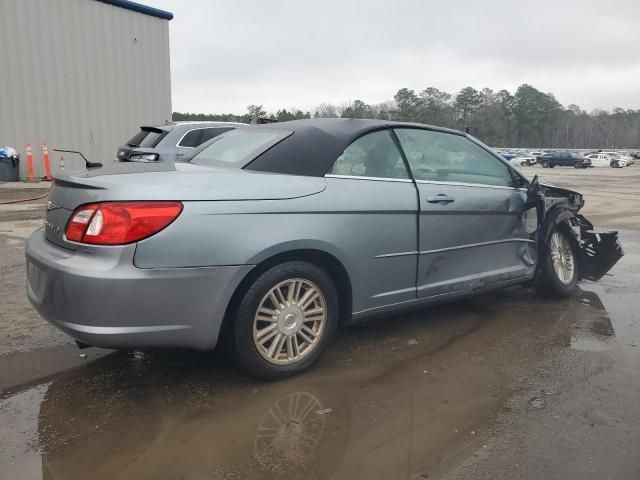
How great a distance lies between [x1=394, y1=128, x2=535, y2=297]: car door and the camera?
3730 mm

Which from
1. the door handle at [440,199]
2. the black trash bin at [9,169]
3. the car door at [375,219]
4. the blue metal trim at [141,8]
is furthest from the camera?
the blue metal trim at [141,8]

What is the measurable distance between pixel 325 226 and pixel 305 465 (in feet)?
4.33

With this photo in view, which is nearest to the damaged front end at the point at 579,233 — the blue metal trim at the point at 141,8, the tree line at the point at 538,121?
the blue metal trim at the point at 141,8

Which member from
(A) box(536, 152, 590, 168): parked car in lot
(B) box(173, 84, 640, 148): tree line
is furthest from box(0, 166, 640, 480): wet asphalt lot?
(B) box(173, 84, 640, 148): tree line

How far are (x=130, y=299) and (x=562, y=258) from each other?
12.7ft

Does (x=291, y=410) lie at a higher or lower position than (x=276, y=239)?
lower

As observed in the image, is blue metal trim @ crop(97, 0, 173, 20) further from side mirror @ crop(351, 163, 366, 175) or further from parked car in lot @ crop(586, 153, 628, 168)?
parked car in lot @ crop(586, 153, 628, 168)

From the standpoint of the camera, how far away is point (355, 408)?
285 cm

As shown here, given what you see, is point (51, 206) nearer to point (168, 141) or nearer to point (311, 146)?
point (311, 146)

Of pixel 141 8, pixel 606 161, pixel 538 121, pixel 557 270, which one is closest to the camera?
pixel 557 270

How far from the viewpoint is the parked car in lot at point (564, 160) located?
4753 centimetres

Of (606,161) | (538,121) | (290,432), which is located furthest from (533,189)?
(538,121)

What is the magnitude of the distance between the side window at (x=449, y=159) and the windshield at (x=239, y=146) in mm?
932

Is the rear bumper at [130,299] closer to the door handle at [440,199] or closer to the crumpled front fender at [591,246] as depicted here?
the door handle at [440,199]
